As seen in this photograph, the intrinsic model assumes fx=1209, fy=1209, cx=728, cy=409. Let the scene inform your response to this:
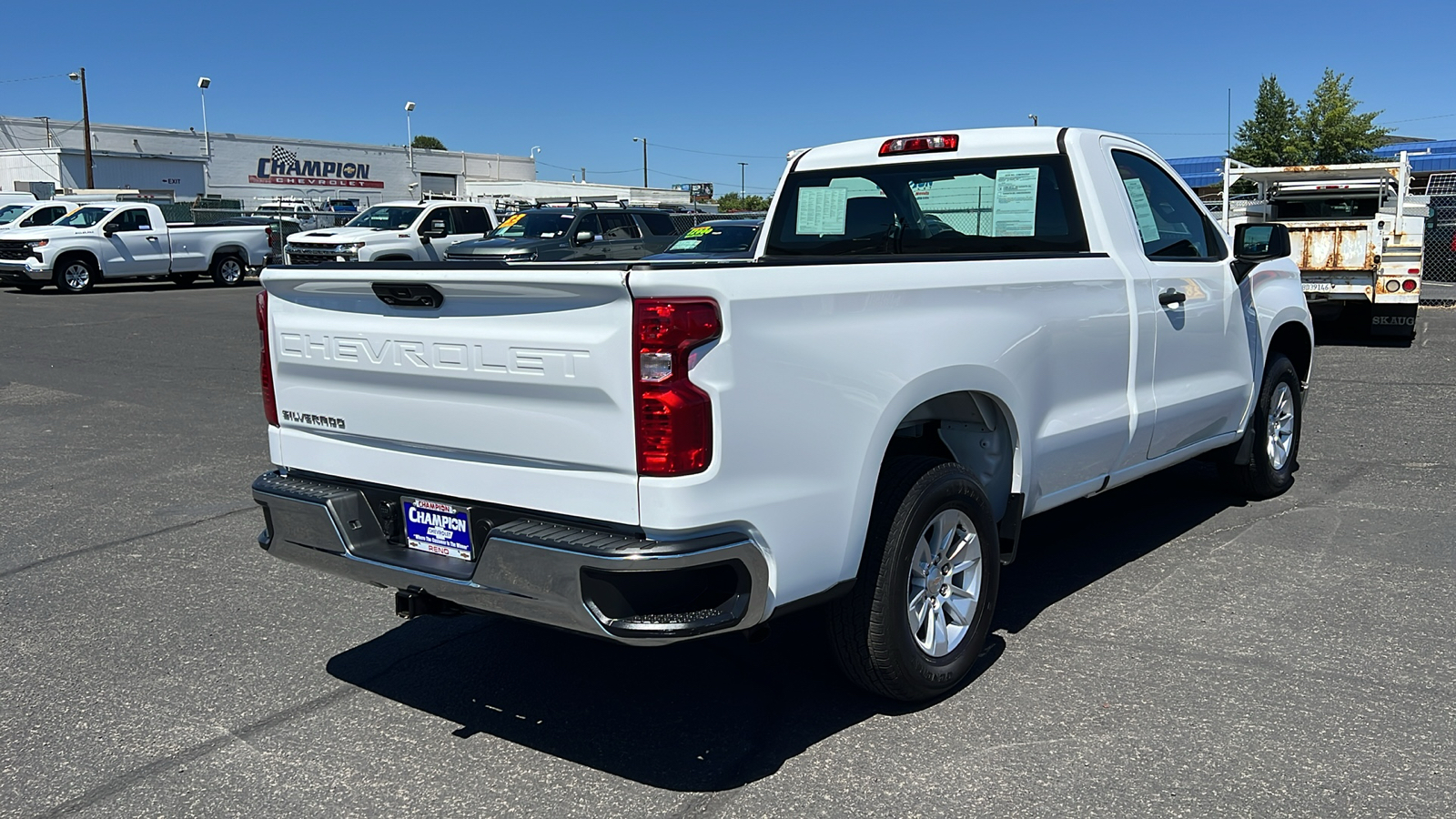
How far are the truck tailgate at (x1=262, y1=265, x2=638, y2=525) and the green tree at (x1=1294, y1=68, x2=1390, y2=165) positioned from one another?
48.7 meters

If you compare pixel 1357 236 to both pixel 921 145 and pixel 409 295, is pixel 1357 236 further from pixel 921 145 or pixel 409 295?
pixel 409 295

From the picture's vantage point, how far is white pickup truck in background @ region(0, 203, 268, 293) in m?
24.0

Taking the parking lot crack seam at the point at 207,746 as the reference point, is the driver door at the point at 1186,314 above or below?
above

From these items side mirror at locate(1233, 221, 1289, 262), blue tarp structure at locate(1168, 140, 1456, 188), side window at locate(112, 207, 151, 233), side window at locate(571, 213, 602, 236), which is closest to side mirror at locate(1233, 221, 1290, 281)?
side mirror at locate(1233, 221, 1289, 262)

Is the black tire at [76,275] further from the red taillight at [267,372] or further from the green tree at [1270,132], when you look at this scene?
the green tree at [1270,132]

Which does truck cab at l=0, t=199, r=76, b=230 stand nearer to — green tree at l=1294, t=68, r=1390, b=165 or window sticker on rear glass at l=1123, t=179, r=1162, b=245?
window sticker on rear glass at l=1123, t=179, r=1162, b=245

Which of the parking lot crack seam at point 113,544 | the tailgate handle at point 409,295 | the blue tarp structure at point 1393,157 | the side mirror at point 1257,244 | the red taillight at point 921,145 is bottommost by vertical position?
the parking lot crack seam at point 113,544

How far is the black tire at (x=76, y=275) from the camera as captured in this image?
24.3 metres

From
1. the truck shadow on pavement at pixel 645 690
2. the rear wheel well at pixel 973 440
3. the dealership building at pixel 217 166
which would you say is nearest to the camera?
the truck shadow on pavement at pixel 645 690

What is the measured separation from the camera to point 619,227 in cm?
2106

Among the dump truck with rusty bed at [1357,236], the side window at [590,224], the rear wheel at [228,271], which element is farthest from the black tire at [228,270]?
the dump truck with rusty bed at [1357,236]

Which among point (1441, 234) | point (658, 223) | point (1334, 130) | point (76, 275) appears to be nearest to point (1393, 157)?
point (1334, 130)

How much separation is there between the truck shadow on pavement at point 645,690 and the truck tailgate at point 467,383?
88cm

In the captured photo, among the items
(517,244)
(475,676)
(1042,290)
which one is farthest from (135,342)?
(1042,290)
